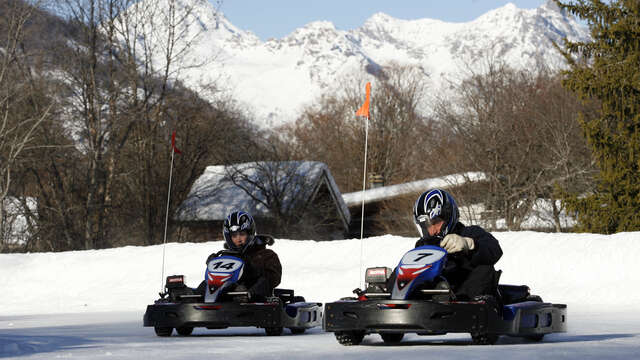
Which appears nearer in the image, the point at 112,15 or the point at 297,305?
the point at 297,305

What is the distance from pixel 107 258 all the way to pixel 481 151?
87.3 feet

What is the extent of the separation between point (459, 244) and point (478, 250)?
0.31 m

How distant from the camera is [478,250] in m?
9.28

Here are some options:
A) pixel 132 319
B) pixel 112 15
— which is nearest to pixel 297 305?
pixel 132 319

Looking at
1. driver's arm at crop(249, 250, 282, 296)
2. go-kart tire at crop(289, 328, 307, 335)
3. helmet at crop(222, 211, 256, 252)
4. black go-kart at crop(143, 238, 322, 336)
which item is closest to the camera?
black go-kart at crop(143, 238, 322, 336)

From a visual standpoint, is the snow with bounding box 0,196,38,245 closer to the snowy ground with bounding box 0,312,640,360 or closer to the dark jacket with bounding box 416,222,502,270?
the snowy ground with bounding box 0,312,640,360

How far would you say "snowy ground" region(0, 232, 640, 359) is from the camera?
8.93 m

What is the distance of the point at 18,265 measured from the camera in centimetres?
2622

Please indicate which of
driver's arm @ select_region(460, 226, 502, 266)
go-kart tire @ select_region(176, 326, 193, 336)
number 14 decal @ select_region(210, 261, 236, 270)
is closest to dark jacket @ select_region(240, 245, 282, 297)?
number 14 decal @ select_region(210, 261, 236, 270)

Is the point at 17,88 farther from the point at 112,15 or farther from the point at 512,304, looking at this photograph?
the point at 512,304

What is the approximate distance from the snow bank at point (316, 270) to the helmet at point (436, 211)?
1045cm

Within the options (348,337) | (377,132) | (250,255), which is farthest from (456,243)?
(377,132)

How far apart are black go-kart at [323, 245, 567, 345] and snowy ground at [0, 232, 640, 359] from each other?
211 millimetres

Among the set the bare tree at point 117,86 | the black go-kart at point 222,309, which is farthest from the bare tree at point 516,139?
the black go-kart at point 222,309
